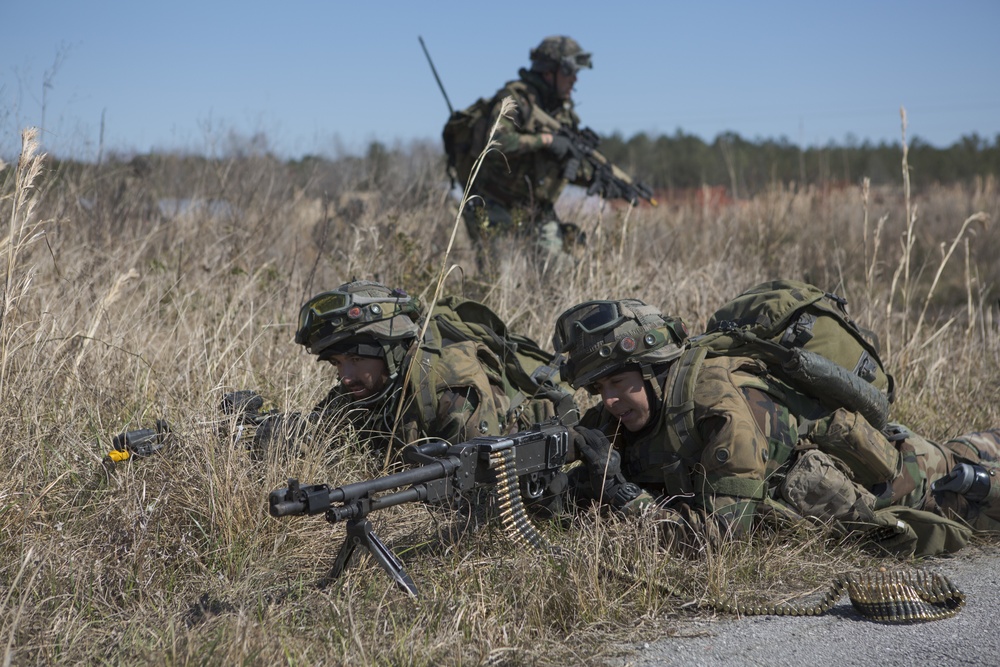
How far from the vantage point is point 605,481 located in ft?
11.8

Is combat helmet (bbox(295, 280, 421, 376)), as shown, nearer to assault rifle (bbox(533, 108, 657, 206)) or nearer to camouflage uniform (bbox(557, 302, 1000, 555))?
camouflage uniform (bbox(557, 302, 1000, 555))

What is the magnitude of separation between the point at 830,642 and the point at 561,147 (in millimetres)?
5857

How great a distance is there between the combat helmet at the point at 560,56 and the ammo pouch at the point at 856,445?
5.44m

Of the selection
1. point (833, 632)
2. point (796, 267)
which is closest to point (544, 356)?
point (833, 632)

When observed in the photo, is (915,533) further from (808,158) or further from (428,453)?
(808,158)

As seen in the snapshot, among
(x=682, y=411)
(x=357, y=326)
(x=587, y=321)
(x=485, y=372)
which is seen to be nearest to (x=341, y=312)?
(x=357, y=326)

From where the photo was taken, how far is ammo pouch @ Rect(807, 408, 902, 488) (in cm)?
375

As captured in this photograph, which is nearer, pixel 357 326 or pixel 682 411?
pixel 682 411

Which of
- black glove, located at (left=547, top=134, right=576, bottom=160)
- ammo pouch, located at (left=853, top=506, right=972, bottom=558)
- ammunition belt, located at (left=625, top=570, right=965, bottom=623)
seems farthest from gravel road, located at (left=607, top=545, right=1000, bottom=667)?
black glove, located at (left=547, top=134, right=576, bottom=160)

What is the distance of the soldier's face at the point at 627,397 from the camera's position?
3.74 m

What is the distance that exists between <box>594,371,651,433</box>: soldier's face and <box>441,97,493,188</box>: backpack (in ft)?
15.2

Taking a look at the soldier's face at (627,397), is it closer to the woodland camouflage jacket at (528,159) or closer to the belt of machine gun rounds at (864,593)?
the belt of machine gun rounds at (864,593)

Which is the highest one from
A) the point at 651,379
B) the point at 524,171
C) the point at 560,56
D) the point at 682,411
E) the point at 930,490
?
the point at 560,56

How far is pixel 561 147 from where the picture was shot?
8250mm
